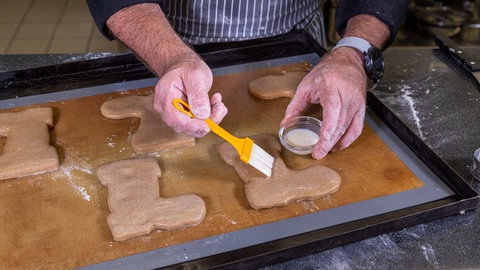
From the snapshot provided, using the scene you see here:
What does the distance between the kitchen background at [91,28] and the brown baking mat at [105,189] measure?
68.9 inches

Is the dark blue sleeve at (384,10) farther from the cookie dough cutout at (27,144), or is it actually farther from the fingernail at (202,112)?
the cookie dough cutout at (27,144)

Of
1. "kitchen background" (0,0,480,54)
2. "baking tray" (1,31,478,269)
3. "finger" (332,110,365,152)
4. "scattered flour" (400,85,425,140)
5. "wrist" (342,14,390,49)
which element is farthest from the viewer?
"kitchen background" (0,0,480,54)

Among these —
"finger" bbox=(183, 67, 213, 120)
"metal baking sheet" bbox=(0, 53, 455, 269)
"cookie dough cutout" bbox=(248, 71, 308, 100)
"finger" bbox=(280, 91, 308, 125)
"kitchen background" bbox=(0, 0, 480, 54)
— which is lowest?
"kitchen background" bbox=(0, 0, 480, 54)

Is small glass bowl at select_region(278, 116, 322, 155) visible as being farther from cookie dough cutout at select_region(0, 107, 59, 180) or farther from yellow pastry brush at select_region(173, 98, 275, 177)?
cookie dough cutout at select_region(0, 107, 59, 180)

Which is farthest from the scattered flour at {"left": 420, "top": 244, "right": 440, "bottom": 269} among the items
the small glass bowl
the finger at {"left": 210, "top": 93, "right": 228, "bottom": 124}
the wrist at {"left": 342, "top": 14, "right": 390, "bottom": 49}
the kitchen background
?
the kitchen background

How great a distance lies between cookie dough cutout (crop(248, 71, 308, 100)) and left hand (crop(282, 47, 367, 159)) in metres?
0.12

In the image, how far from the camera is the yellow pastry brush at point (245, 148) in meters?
1.09

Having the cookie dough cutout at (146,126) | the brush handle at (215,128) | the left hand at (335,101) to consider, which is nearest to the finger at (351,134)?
the left hand at (335,101)

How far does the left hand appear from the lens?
1.14 meters

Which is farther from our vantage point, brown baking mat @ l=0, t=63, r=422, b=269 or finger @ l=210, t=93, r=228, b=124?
finger @ l=210, t=93, r=228, b=124

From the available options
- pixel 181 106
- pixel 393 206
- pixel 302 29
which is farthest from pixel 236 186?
pixel 302 29

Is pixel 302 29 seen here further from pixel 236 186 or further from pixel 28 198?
pixel 28 198

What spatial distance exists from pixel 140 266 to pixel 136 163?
27cm

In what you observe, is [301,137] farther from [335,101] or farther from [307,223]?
[307,223]
